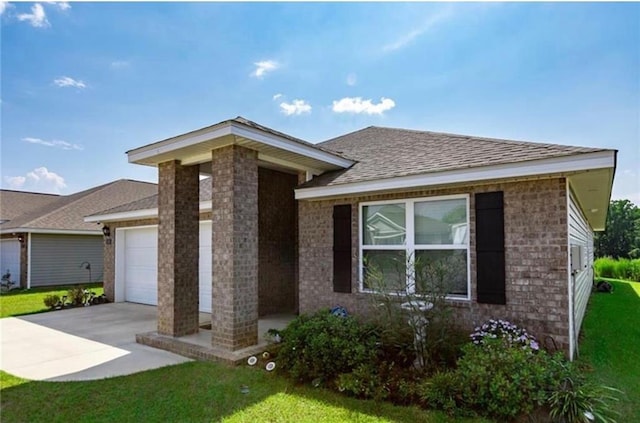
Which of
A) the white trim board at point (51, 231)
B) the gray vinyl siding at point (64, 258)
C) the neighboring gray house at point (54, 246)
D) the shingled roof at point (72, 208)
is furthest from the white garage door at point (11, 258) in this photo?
the gray vinyl siding at point (64, 258)

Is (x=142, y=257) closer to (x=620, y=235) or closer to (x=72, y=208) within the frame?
(x=72, y=208)

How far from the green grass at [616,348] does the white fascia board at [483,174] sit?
2915mm

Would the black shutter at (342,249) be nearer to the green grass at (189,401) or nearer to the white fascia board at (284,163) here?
the white fascia board at (284,163)

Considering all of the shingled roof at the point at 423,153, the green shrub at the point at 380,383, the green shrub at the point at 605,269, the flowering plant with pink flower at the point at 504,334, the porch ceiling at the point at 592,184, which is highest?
the shingled roof at the point at 423,153

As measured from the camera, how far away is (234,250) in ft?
19.8

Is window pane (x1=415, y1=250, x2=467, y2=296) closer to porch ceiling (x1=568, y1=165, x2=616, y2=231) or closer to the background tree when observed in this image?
porch ceiling (x1=568, y1=165, x2=616, y2=231)

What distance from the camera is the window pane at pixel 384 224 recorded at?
6.62 metres

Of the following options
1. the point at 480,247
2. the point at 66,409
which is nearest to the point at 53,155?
the point at 66,409

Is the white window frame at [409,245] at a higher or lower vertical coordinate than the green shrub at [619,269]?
higher

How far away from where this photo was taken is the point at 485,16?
771 centimetres

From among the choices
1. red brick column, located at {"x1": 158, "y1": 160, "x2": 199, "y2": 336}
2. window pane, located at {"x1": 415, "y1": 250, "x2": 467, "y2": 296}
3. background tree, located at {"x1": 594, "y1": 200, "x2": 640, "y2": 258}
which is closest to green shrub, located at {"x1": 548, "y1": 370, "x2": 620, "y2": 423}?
window pane, located at {"x1": 415, "y1": 250, "x2": 467, "y2": 296}

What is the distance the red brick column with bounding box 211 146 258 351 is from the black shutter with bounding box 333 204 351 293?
5.55 feet

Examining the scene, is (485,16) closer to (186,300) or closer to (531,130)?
(531,130)

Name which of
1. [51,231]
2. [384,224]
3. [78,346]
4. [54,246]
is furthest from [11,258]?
[384,224]
